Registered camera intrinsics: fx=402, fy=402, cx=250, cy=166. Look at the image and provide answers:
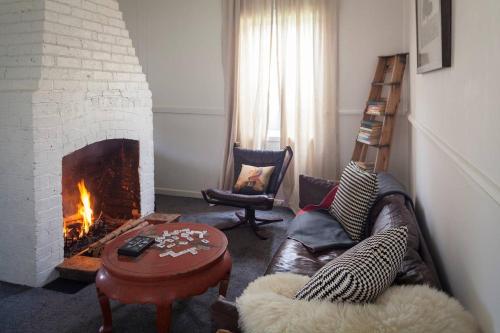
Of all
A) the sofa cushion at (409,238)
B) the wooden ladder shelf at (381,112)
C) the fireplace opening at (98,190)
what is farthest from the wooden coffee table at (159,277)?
the wooden ladder shelf at (381,112)

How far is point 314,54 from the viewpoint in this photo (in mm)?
4102

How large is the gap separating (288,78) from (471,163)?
318 cm

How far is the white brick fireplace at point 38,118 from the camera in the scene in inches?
100

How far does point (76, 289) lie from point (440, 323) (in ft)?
7.46

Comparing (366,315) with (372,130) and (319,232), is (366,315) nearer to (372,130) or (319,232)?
(319,232)

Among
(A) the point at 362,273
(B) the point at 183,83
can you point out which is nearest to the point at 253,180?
(B) the point at 183,83

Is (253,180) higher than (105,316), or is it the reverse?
(253,180)

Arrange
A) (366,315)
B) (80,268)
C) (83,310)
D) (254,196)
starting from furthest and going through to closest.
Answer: (254,196)
(80,268)
(83,310)
(366,315)

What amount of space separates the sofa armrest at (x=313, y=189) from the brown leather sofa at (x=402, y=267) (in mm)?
721

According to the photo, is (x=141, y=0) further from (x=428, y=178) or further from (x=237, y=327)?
(x=237, y=327)

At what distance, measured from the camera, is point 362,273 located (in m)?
1.22

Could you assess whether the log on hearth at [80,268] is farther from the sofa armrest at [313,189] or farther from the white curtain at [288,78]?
the white curtain at [288,78]

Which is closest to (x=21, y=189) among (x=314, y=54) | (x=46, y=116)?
(x=46, y=116)

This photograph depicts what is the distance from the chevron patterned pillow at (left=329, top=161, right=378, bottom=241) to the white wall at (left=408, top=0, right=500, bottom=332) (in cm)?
49
